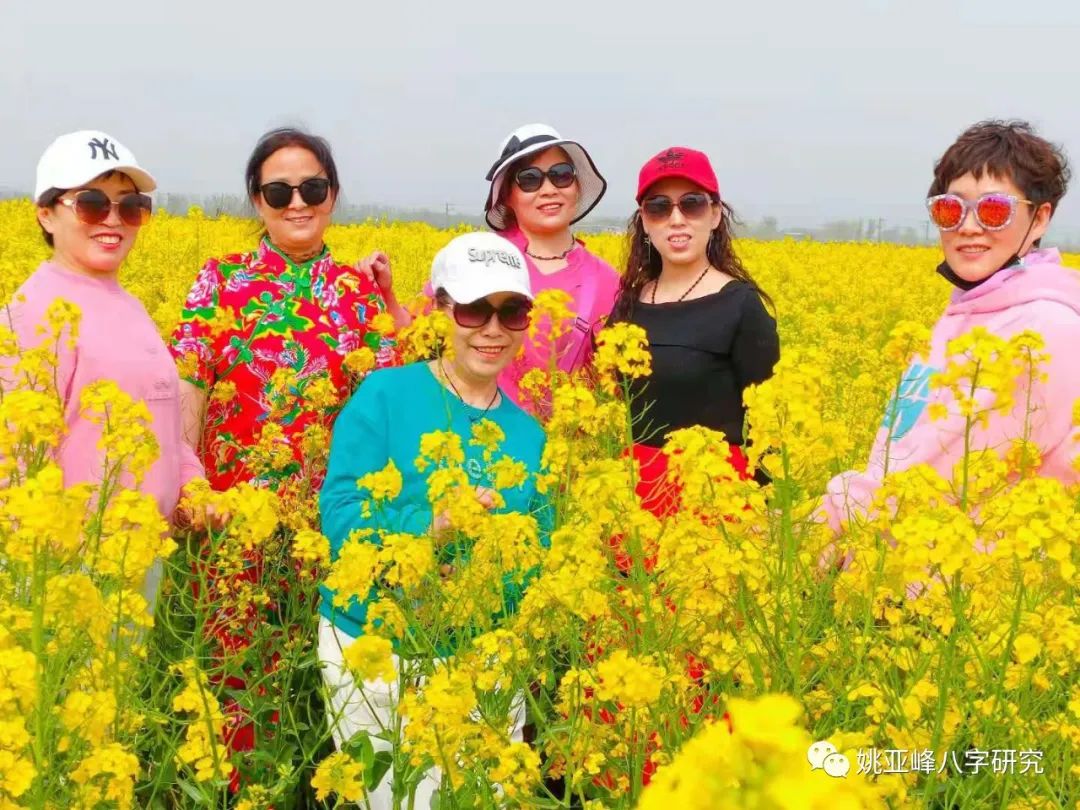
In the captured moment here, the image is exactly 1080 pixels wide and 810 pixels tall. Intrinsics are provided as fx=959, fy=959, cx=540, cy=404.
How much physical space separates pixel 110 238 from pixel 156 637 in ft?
3.48

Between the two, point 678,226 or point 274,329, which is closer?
point 274,329

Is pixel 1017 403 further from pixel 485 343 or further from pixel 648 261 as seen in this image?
pixel 648 261

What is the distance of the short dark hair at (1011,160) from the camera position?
7.78ft

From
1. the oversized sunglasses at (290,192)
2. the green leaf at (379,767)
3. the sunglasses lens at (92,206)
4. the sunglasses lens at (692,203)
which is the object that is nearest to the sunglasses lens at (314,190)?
the oversized sunglasses at (290,192)

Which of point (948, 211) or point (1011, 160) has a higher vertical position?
A: point (1011, 160)

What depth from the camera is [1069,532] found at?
4.88ft

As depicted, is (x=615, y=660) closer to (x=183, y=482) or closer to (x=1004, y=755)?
(x=1004, y=755)

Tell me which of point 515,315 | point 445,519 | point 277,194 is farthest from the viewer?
point 277,194

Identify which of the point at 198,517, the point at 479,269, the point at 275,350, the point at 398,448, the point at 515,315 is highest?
the point at 479,269

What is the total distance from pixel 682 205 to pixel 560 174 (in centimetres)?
46

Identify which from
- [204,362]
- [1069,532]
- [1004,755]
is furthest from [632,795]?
[204,362]

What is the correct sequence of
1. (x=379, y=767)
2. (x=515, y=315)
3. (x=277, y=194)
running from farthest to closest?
(x=277, y=194)
(x=515, y=315)
(x=379, y=767)

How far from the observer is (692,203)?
2.95 meters

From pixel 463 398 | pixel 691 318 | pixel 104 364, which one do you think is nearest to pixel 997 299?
pixel 691 318
